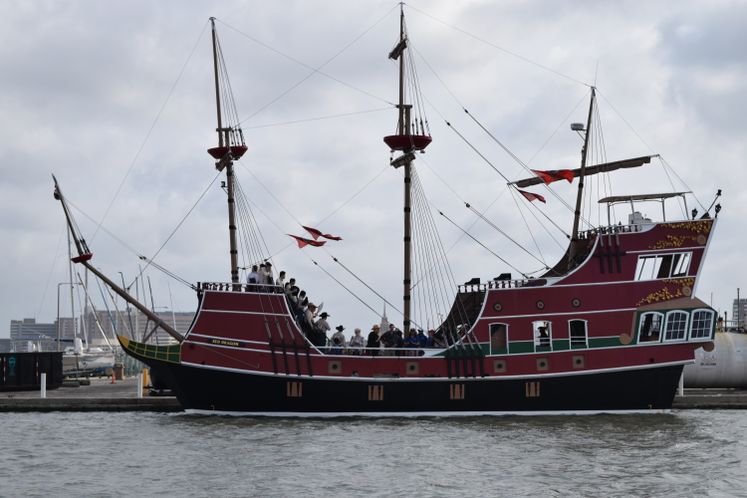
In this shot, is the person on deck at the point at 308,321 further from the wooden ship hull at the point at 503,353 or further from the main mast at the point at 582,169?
the main mast at the point at 582,169

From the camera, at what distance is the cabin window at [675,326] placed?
36875mm

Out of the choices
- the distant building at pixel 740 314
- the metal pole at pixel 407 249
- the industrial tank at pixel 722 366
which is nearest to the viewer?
the metal pole at pixel 407 249

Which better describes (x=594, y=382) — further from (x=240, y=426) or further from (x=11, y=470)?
(x=11, y=470)

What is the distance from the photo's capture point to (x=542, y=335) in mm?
36969

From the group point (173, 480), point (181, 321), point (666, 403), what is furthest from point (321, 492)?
point (181, 321)

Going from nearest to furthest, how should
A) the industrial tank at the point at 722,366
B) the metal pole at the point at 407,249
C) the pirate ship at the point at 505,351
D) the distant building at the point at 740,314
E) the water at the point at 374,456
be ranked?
the water at the point at 374,456
the pirate ship at the point at 505,351
the metal pole at the point at 407,249
the industrial tank at the point at 722,366
the distant building at the point at 740,314

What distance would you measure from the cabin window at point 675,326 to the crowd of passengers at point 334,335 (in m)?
6.87

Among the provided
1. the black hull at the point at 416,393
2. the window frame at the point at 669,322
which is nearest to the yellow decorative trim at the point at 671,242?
the window frame at the point at 669,322

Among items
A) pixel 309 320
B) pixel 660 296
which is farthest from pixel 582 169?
pixel 309 320

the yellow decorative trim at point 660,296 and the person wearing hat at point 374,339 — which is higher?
the yellow decorative trim at point 660,296

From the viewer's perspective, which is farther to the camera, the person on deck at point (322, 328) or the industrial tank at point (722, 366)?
the industrial tank at point (722, 366)

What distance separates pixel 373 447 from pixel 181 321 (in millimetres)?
152889

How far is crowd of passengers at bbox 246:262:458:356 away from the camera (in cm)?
3662

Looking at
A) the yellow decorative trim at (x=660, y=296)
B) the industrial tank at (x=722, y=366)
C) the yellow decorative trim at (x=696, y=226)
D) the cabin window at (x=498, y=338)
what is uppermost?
the yellow decorative trim at (x=696, y=226)
